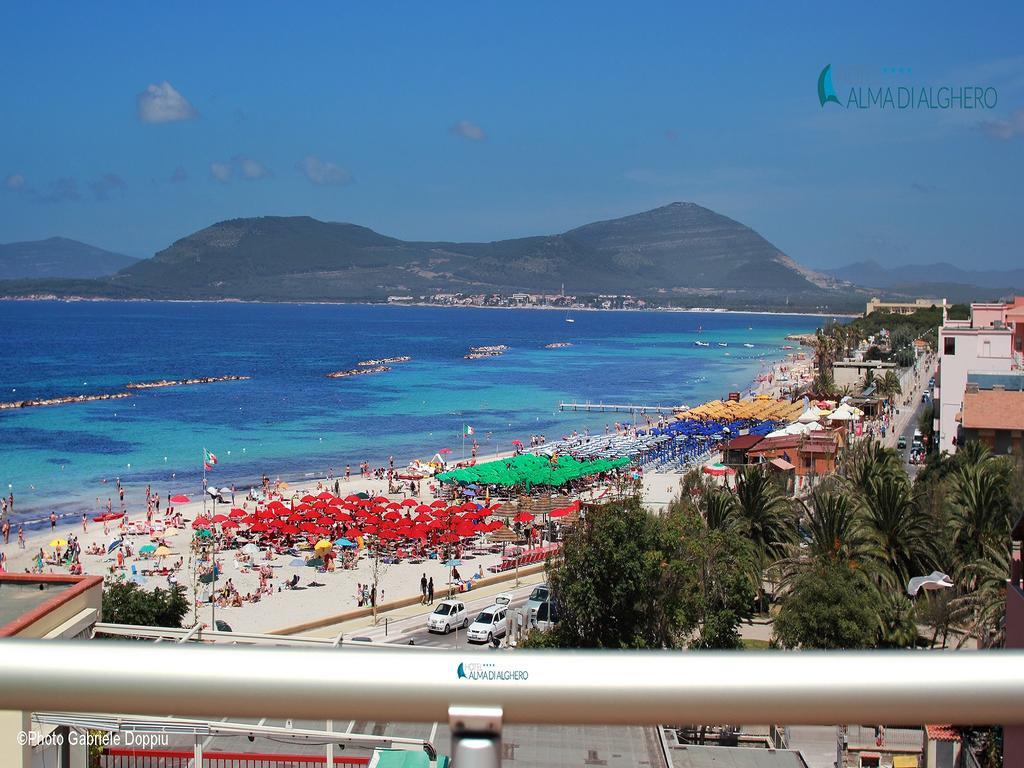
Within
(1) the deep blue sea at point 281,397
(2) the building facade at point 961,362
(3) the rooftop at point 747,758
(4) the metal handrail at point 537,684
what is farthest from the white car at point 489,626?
(1) the deep blue sea at point 281,397

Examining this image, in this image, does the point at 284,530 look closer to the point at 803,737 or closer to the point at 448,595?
the point at 448,595

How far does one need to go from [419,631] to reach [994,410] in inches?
685

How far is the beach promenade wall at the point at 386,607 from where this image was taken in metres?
19.7

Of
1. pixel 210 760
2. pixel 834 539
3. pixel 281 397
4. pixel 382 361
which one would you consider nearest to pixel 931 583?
pixel 834 539

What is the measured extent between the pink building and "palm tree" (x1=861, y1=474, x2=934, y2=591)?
1509 cm

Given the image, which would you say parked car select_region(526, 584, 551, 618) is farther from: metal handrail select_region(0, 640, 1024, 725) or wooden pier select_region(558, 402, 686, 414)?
wooden pier select_region(558, 402, 686, 414)

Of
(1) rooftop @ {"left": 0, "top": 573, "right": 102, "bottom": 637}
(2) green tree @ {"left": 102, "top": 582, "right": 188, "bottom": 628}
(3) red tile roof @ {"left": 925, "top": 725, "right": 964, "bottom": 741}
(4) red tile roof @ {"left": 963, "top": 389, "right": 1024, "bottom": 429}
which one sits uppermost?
(1) rooftop @ {"left": 0, "top": 573, "right": 102, "bottom": 637}

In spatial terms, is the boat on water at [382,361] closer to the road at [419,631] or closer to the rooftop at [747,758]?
the road at [419,631]

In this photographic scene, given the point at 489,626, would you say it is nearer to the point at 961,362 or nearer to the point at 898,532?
the point at 898,532

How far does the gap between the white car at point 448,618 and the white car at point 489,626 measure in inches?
13.4

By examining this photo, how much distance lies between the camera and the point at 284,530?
28047 mm

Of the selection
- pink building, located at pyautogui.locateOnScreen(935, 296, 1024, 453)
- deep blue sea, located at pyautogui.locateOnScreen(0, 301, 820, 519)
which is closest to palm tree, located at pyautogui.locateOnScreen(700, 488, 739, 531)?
pink building, located at pyautogui.locateOnScreen(935, 296, 1024, 453)

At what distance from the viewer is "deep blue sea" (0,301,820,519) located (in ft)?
144

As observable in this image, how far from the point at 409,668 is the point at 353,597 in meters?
22.6
